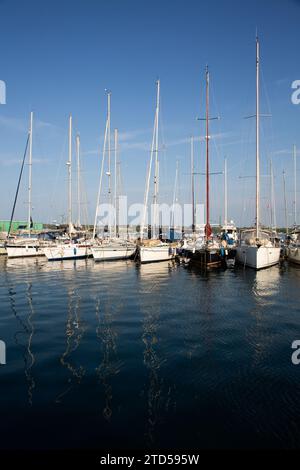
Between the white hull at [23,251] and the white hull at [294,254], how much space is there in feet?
112

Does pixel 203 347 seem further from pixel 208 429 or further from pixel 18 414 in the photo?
pixel 18 414

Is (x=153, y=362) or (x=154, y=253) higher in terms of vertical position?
(x=154, y=253)

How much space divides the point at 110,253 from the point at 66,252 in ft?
22.3

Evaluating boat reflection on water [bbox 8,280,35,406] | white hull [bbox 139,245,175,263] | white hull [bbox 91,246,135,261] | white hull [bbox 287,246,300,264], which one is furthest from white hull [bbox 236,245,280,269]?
boat reflection on water [bbox 8,280,35,406]

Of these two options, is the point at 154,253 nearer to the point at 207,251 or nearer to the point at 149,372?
the point at 207,251

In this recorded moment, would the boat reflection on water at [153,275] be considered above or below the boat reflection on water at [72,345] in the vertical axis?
below

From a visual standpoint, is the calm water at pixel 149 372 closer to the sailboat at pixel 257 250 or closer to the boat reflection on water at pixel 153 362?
the boat reflection on water at pixel 153 362

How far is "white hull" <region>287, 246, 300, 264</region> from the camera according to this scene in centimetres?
3775

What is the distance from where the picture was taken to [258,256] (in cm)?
3150

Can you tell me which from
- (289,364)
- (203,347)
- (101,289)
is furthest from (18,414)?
(101,289)

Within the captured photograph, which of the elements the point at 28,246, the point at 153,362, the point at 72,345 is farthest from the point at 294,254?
the point at 28,246

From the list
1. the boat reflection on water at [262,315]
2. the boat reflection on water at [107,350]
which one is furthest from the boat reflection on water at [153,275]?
the boat reflection on water at [262,315]

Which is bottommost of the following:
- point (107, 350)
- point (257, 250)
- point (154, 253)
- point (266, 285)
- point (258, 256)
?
point (266, 285)

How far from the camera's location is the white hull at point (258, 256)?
31719 millimetres
